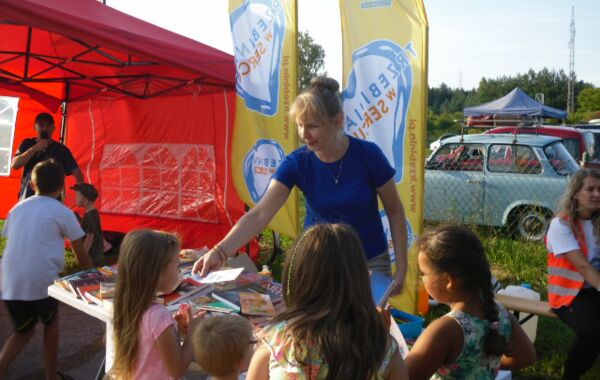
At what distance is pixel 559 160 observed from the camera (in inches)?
316

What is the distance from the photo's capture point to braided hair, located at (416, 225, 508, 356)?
1.96m

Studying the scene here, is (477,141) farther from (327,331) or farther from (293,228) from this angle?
(327,331)

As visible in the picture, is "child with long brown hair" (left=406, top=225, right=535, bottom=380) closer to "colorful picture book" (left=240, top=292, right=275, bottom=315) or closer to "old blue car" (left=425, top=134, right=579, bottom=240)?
"colorful picture book" (left=240, top=292, right=275, bottom=315)

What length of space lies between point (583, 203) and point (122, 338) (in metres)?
2.72

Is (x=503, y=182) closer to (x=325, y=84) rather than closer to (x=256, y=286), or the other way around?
(x=256, y=286)

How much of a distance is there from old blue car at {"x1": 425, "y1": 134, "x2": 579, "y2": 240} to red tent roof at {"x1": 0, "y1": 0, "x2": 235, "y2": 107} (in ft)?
12.6

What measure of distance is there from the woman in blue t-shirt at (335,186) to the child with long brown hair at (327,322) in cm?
94

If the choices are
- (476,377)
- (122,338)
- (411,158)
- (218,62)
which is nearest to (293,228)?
(411,158)

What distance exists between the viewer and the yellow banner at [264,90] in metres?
5.02

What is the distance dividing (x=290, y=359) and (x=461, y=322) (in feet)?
2.14

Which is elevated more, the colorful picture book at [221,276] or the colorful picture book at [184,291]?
the colorful picture book at [221,276]

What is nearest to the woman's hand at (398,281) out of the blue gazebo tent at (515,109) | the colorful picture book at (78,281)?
the colorful picture book at (78,281)

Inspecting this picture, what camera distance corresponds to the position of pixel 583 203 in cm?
344

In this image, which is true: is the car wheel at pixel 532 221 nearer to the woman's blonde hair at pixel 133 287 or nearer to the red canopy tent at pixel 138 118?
the red canopy tent at pixel 138 118
